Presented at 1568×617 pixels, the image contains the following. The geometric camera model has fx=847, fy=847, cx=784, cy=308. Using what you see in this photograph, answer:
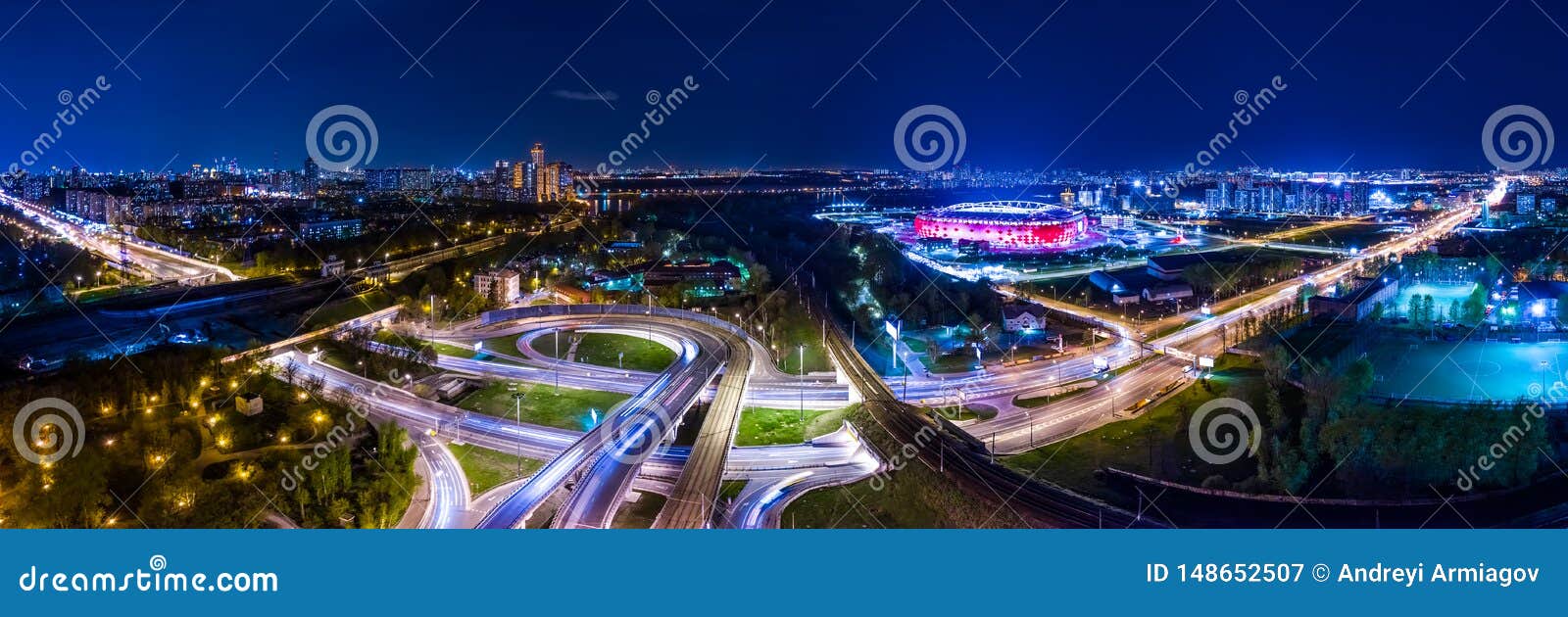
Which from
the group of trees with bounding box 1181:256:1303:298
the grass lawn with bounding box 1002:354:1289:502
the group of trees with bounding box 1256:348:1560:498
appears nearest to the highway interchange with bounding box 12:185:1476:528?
the grass lawn with bounding box 1002:354:1289:502

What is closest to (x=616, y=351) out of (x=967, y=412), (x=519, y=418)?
(x=519, y=418)

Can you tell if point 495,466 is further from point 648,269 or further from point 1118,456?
point 648,269

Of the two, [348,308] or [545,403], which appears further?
[348,308]

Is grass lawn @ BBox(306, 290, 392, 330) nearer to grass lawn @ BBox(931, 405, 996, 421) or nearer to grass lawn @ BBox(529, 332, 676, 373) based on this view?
grass lawn @ BBox(529, 332, 676, 373)

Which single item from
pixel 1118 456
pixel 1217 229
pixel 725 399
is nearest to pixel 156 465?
pixel 725 399

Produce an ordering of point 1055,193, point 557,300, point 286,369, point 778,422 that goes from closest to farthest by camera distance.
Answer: point 778,422 < point 286,369 < point 557,300 < point 1055,193

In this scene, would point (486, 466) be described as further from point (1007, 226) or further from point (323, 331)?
point (1007, 226)
